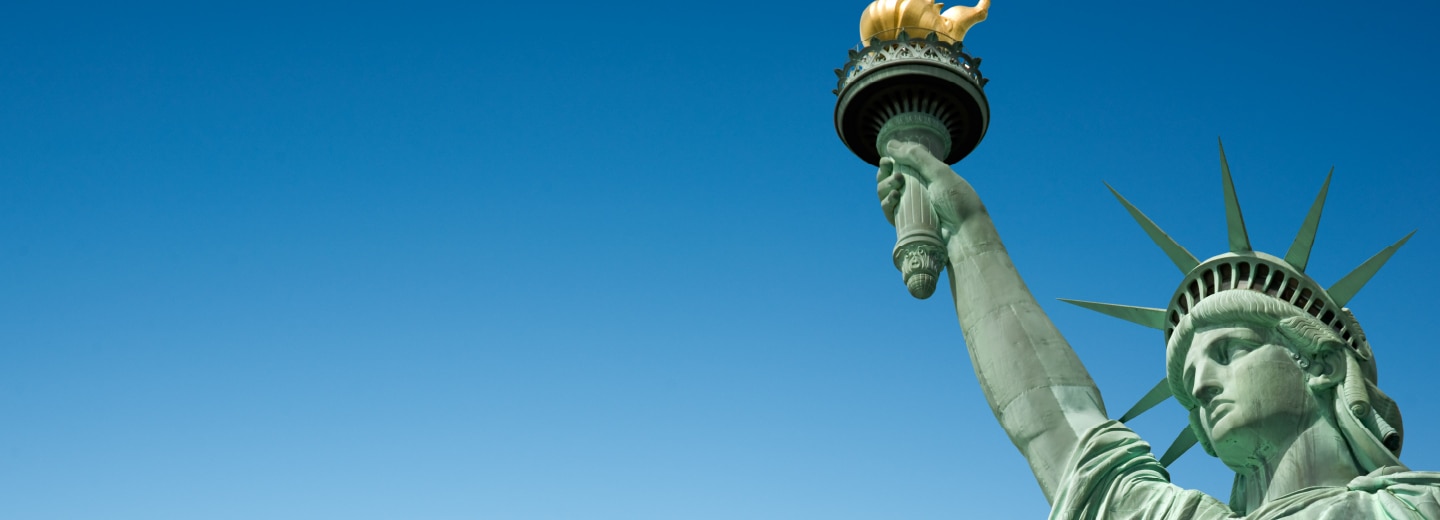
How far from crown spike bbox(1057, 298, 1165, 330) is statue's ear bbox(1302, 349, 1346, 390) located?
1436 millimetres

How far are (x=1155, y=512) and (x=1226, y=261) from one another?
63.6 inches

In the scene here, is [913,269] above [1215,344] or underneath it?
above

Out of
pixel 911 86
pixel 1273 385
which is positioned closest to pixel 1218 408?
pixel 1273 385

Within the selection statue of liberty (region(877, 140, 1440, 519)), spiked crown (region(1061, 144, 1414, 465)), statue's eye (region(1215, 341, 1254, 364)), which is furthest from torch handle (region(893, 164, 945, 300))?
statue's eye (region(1215, 341, 1254, 364))

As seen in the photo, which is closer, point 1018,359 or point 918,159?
point 1018,359

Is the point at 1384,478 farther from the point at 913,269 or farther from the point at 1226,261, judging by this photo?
the point at 913,269

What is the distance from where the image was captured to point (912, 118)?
1316 centimetres

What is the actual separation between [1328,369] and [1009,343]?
9.41 feet

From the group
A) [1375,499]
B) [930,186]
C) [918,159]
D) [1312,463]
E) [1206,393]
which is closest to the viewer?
[1375,499]

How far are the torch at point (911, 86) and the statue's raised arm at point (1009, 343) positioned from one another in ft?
2.72

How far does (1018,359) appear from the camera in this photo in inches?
431

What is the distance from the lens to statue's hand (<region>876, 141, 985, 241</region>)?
12031 millimetres

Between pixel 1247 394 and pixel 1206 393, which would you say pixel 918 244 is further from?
pixel 1247 394

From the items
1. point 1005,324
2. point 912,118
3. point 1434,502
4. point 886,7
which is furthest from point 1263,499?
point 886,7
